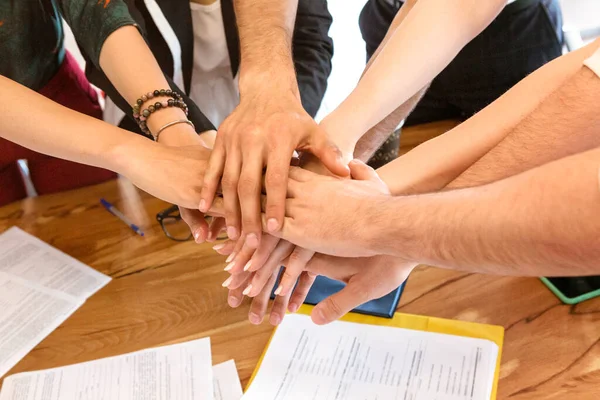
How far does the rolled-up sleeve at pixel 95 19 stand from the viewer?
1181 mm

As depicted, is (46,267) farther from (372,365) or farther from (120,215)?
(372,365)

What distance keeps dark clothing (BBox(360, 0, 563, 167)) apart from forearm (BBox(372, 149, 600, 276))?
0.83m

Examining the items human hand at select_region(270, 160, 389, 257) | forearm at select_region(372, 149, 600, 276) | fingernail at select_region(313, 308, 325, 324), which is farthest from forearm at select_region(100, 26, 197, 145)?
forearm at select_region(372, 149, 600, 276)

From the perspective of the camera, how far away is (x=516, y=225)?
23.5 inches

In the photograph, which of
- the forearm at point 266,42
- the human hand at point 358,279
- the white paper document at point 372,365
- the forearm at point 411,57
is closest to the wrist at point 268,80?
the forearm at point 266,42

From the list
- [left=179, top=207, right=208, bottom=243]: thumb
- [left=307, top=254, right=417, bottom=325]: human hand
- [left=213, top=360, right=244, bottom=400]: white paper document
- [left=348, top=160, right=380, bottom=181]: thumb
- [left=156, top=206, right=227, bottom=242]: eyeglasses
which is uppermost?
[left=348, top=160, right=380, bottom=181]: thumb

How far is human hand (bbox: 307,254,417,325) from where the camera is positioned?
873mm

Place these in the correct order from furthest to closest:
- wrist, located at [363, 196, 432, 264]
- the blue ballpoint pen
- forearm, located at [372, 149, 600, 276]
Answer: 1. the blue ballpoint pen
2. wrist, located at [363, 196, 432, 264]
3. forearm, located at [372, 149, 600, 276]

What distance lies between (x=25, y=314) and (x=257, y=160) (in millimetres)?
569

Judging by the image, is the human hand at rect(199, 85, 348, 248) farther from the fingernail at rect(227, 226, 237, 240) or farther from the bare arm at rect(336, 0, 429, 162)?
the bare arm at rect(336, 0, 429, 162)

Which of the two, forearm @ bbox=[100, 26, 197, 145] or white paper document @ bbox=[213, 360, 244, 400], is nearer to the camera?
white paper document @ bbox=[213, 360, 244, 400]

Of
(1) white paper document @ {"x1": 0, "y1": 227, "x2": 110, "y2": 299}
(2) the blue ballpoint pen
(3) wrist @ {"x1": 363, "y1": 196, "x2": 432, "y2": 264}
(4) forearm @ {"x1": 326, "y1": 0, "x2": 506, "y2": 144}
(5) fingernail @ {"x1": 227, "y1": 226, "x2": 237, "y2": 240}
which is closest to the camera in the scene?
(3) wrist @ {"x1": 363, "y1": 196, "x2": 432, "y2": 264}

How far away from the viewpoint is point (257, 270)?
3.11 feet

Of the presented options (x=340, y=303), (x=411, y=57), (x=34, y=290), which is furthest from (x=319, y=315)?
(x=34, y=290)
